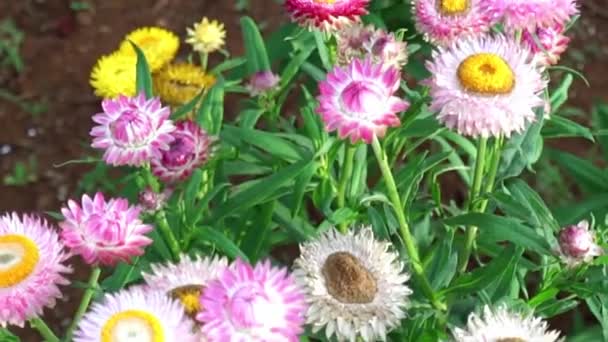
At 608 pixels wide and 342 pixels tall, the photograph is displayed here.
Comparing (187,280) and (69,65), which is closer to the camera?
(187,280)

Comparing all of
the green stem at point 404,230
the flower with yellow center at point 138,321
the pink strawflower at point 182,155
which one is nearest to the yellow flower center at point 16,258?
the flower with yellow center at point 138,321

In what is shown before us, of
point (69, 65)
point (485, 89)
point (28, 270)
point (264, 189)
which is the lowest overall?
point (28, 270)

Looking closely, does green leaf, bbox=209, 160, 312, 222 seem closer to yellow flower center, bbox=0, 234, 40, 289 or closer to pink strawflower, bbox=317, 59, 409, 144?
pink strawflower, bbox=317, 59, 409, 144

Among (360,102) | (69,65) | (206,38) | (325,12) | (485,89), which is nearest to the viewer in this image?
(360,102)

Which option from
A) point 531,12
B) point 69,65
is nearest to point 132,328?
point 531,12

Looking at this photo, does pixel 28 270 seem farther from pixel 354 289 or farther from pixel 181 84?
pixel 181 84

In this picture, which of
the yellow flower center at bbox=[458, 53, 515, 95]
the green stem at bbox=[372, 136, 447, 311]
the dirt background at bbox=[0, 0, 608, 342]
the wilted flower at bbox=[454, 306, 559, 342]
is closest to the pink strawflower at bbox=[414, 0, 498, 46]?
the yellow flower center at bbox=[458, 53, 515, 95]
